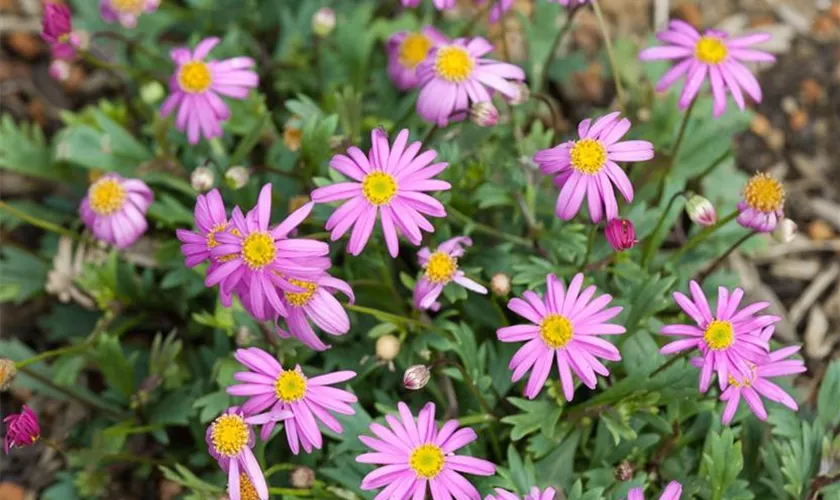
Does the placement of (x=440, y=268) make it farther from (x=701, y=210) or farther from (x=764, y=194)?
(x=764, y=194)

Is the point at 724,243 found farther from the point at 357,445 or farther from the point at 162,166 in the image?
the point at 162,166

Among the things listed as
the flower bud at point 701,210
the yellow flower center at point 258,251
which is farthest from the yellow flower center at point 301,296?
the flower bud at point 701,210

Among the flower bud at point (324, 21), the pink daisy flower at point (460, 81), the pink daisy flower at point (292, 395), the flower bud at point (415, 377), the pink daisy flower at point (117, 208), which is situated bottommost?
the pink daisy flower at point (292, 395)

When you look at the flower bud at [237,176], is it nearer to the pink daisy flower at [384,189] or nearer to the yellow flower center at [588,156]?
the pink daisy flower at [384,189]

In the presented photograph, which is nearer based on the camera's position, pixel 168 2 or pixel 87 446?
pixel 87 446

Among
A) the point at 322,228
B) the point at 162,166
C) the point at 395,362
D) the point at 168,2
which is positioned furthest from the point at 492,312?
the point at 168,2

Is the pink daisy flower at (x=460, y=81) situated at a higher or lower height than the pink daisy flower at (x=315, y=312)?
higher

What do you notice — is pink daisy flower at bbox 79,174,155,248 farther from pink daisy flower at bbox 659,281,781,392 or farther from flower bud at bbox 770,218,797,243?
→ flower bud at bbox 770,218,797,243

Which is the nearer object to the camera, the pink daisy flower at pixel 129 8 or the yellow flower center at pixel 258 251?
the yellow flower center at pixel 258 251
